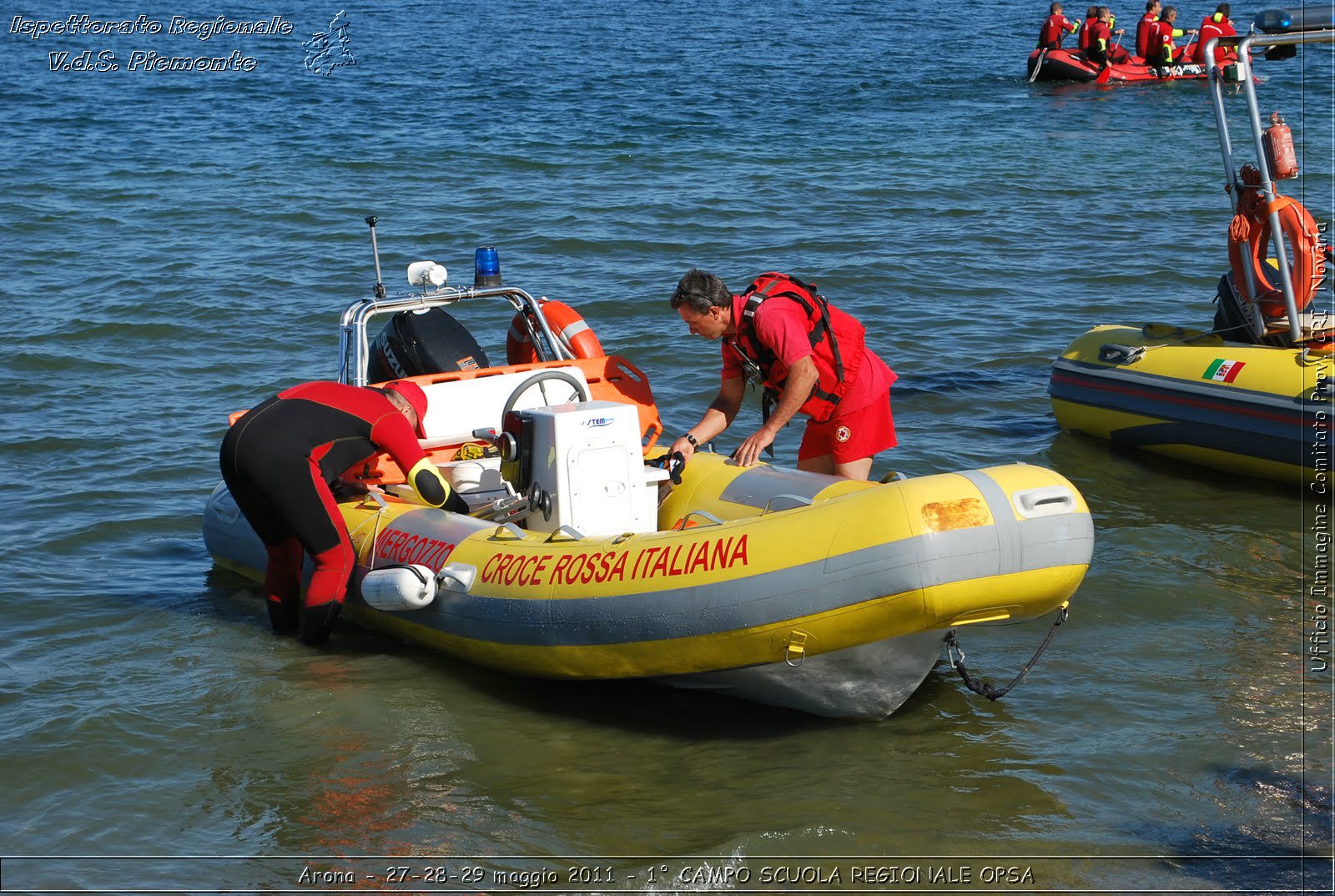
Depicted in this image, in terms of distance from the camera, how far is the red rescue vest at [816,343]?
5215 mm

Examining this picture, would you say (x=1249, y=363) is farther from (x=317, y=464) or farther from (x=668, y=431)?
(x=317, y=464)

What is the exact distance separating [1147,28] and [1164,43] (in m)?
0.36

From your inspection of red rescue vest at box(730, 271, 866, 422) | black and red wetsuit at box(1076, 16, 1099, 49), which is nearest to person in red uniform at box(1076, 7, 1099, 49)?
black and red wetsuit at box(1076, 16, 1099, 49)

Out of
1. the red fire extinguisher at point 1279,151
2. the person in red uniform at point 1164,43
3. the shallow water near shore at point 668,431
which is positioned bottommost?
the shallow water near shore at point 668,431

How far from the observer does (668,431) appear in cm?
805

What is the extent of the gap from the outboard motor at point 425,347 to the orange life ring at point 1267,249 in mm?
3854

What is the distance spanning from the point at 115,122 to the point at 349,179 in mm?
4686

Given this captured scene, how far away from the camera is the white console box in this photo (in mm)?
5176

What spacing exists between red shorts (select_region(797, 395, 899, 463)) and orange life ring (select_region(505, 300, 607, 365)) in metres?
1.52

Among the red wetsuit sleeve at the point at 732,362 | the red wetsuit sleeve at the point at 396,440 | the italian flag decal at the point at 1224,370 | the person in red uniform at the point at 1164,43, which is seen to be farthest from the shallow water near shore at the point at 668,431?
the person in red uniform at the point at 1164,43

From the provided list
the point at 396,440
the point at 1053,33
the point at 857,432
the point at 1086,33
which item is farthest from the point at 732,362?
the point at 1086,33

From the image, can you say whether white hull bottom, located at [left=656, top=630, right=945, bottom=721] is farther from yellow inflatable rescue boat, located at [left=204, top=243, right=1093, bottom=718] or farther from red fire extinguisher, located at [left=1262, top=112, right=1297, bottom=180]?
red fire extinguisher, located at [left=1262, top=112, right=1297, bottom=180]

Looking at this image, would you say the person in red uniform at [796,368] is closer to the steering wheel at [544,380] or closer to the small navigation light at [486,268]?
the steering wheel at [544,380]

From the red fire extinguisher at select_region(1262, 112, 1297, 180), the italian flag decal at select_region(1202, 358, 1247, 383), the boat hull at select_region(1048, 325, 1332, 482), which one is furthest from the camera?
the italian flag decal at select_region(1202, 358, 1247, 383)
